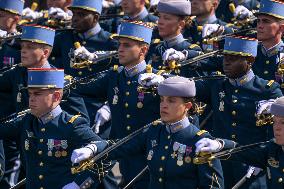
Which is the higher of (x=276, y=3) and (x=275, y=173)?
(x=276, y=3)

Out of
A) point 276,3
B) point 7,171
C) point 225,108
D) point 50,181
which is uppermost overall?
point 276,3

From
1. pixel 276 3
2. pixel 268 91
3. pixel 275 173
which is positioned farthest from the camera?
pixel 276 3

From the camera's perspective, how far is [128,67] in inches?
543

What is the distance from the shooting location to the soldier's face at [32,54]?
46.9 feet

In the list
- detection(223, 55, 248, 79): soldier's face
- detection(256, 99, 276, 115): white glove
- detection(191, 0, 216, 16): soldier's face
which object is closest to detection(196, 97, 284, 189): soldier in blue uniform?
detection(256, 99, 276, 115): white glove

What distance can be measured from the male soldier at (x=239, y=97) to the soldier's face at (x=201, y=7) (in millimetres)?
2850

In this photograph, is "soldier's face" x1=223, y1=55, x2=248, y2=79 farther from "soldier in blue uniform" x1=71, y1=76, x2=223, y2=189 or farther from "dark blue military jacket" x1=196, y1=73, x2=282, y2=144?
"soldier in blue uniform" x1=71, y1=76, x2=223, y2=189

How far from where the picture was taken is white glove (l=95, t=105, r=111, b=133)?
14.6 metres

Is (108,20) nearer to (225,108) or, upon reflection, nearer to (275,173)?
(225,108)

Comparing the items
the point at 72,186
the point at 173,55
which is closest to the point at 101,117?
the point at 173,55

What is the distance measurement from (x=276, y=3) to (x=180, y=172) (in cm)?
347

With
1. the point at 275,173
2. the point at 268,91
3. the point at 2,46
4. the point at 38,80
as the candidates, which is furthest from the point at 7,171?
the point at 275,173

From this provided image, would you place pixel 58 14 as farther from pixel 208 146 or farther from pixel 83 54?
pixel 208 146

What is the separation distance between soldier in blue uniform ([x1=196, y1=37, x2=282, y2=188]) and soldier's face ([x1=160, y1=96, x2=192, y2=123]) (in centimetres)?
143
